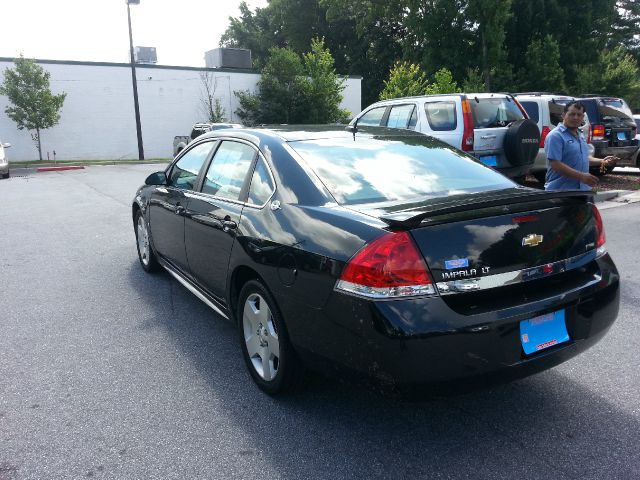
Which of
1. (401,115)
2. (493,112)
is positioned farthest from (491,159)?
(401,115)

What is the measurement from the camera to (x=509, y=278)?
263 cm

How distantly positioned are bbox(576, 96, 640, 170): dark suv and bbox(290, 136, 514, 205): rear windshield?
33.4ft

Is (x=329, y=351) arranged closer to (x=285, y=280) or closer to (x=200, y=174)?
(x=285, y=280)

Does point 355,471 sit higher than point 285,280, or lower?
lower

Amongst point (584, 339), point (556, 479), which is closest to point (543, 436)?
point (556, 479)

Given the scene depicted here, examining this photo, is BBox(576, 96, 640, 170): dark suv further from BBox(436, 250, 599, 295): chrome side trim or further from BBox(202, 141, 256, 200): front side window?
BBox(436, 250, 599, 295): chrome side trim

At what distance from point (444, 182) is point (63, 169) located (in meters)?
21.9

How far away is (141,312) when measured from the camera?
4.86 meters

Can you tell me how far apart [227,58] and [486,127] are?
2760cm

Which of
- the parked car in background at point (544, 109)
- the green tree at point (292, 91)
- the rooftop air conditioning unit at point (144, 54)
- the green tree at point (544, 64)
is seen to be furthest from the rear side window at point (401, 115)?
the rooftop air conditioning unit at point (144, 54)

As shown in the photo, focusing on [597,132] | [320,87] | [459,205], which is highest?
[320,87]

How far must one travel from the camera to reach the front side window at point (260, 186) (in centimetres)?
340

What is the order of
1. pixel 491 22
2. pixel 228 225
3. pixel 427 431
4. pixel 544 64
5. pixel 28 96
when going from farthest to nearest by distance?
pixel 544 64 → pixel 28 96 → pixel 491 22 → pixel 228 225 → pixel 427 431

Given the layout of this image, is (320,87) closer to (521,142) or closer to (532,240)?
(521,142)
